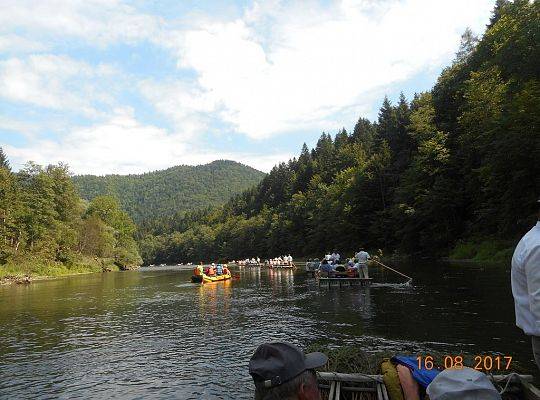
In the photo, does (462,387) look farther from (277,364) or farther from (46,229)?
(46,229)

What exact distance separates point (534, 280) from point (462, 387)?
1.80m

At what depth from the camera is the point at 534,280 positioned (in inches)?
181

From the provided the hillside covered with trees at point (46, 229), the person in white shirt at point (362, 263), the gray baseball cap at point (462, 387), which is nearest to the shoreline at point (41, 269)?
the hillside covered with trees at point (46, 229)

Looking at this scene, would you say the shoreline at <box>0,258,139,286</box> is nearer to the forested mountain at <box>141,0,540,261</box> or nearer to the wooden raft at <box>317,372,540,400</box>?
the forested mountain at <box>141,0,540,261</box>

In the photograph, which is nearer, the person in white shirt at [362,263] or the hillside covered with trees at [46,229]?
the person in white shirt at [362,263]

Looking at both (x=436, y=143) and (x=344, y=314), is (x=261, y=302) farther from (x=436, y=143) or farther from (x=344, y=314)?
(x=436, y=143)

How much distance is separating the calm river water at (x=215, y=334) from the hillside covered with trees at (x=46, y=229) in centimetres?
5199

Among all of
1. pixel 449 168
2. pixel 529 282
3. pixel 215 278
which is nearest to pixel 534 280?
pixel 529 282

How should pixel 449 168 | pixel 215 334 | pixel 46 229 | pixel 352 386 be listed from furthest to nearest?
pixel 46 229, pixel 449 168, pixel 215 334, pixel 352 386

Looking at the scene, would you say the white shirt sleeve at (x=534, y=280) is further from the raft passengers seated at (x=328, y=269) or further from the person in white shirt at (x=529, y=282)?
the raft passengers seated at (x=328, y=269)

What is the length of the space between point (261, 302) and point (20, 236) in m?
67.8

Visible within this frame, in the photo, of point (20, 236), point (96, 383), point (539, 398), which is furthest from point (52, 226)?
point (539, 398)

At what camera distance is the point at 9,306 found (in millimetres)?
31000

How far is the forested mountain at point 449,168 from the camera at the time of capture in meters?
35.2
